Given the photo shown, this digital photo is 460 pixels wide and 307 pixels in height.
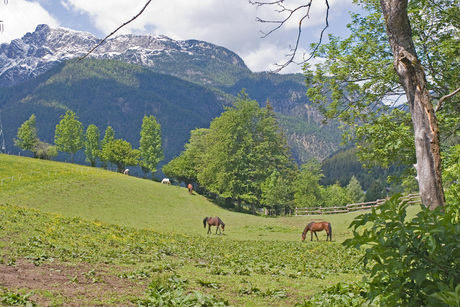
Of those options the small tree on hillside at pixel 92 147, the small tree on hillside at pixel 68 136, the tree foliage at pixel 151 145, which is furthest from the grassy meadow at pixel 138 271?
the small tree on hillside at pixel 92 147

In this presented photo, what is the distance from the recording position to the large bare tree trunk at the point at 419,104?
4.26m

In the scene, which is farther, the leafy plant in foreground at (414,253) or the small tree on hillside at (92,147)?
the small tree on hillside at (92,147)

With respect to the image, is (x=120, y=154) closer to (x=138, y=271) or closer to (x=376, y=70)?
(x=376, y=70)

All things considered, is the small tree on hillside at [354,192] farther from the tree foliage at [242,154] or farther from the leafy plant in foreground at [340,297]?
the leafy plant in foreground at [340,297]

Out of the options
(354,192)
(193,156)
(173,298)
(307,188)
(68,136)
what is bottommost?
(173,298)

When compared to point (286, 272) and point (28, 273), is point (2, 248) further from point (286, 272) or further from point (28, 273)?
point (286, 272)

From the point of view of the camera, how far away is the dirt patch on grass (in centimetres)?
672

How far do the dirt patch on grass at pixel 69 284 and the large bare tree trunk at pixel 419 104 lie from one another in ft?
17.8

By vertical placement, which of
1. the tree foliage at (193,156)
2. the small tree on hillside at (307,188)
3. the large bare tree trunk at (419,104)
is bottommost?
the large bare tree trunk at (419,104)

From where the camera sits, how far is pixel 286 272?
11586mm

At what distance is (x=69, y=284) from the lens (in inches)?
309

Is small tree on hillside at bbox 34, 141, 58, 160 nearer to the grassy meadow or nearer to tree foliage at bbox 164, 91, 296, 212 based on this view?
tree foliage at bbox 164, 91, 296, 212


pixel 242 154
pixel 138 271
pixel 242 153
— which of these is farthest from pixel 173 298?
pixel 242 154

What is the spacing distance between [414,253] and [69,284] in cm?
720
